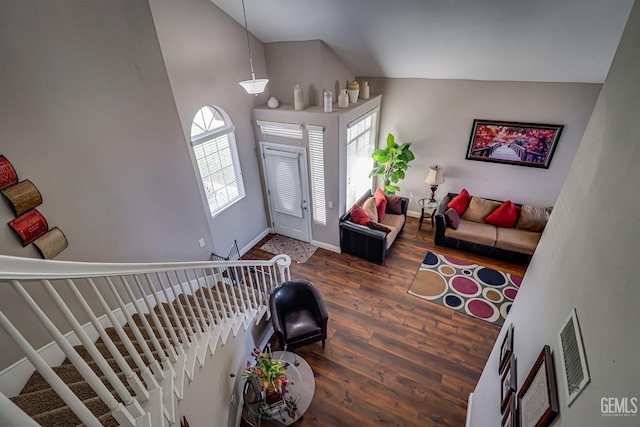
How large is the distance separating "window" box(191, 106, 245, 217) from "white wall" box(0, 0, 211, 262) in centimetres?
57

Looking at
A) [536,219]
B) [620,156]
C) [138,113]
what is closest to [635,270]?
[620,156]

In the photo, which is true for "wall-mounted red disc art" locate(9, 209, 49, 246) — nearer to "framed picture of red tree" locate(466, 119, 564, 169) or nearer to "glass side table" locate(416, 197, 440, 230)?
"glass side table" locate(416, 197, 440, 230)

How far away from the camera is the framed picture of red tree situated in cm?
518

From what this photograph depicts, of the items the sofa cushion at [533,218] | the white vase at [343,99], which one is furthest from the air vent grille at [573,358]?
the sofa cushion at [533,218]

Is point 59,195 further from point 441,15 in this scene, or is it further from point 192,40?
point 441,15

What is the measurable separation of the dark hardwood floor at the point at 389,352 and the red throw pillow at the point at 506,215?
0.77 metres

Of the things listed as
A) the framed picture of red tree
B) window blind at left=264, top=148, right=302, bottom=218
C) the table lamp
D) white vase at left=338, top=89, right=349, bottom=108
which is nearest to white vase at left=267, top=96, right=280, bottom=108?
window blind at left=264, top=148, right=302, bottom=218

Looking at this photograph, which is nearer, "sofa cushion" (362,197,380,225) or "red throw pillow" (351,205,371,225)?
"red throw pillow" (351,205,371,225)

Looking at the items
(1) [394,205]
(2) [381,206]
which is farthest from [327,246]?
(1) [394,205]

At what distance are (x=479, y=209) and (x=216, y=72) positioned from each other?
5334mm

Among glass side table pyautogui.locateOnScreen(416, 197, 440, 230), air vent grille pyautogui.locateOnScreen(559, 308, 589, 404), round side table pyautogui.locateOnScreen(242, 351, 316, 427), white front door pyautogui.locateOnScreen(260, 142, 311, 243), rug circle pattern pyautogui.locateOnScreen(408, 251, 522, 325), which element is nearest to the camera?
air vent grille pyautogui.locateOnScreen(559, 308, 589, 404)

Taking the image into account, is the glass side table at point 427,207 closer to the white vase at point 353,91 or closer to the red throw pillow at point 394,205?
the red throw pillow at point 394,205

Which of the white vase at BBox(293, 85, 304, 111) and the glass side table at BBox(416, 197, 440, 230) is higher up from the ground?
the white vase at BBox(293, 85, 304, 111)

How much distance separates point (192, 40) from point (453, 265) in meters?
5.51
